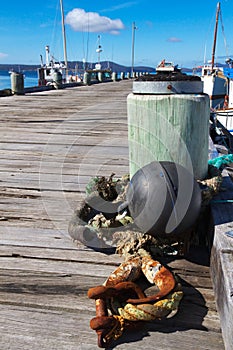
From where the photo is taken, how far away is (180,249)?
7.74ft

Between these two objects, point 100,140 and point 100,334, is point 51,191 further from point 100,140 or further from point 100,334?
point 100,140

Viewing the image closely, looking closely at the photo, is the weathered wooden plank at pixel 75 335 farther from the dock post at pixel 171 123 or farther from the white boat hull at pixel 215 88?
the white boat hull at pixel 215 88

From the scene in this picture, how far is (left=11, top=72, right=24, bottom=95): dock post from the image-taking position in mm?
14930

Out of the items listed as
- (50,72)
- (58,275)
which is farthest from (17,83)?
(50,72)

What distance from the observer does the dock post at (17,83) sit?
49.0 feet

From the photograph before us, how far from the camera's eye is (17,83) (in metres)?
15.4

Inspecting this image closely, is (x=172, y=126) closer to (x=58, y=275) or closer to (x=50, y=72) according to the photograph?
(x=58, y=275)

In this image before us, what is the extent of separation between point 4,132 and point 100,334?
5613 mm

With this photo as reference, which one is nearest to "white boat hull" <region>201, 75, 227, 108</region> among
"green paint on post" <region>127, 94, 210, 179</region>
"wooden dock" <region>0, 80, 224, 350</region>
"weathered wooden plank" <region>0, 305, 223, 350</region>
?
"wooden dock" <region>0, 80, 224, 350</region>

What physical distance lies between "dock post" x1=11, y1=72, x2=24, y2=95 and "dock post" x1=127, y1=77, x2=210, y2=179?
537 inches

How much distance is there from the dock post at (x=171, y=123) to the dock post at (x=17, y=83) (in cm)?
1363

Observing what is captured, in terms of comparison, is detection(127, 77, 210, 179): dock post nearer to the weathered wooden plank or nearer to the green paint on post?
the green paint on post

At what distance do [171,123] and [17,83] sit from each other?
14327 mm

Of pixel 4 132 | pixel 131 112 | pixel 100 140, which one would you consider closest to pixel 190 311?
pixel 131 112
